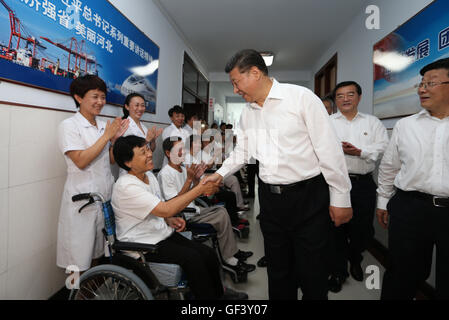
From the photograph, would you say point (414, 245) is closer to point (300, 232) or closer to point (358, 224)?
point (300, 232)

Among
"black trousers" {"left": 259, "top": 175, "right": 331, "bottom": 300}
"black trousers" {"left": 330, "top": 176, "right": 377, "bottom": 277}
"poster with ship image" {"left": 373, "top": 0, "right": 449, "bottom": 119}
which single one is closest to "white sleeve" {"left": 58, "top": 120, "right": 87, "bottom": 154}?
"black trousers" {"left": 259, "top": 175, "right": 331, "bottom": 300}

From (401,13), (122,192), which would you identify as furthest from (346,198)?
(401,13)

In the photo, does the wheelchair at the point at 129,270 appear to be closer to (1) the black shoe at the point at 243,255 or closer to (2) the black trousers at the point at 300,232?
(2) the black trousers at the point at 300,232

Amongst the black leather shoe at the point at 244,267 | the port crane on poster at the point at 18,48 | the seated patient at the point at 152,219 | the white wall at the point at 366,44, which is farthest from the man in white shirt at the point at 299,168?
the white wall at the point at 366,44

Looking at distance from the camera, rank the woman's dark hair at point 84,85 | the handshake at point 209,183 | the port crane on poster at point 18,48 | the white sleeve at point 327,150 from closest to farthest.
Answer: the white sleeve at point 327,150 < the port crane on poster at point 18,48 < the handshake at point 209,183 < the woman's dark hair at point 84,85

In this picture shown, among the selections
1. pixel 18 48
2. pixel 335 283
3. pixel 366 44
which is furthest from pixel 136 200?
pixel 366 44

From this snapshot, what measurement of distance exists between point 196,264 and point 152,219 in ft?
1.19

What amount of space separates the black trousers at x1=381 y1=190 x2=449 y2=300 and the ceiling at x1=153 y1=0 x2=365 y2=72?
10.1ft

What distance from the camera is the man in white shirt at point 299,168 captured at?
3.81 feet

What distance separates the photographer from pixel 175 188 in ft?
6.88

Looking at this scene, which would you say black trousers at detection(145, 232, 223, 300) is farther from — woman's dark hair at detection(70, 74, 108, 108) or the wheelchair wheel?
woman's dark hair at detection(70, 74, 108, 108)

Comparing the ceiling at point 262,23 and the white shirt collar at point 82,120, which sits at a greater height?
the ceiling at point 262,23

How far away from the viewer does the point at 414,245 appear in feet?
4.19
